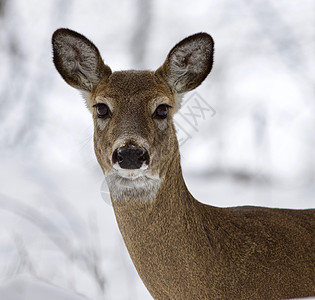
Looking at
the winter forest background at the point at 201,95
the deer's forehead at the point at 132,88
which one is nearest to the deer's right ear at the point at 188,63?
the deer's forehead at the point at 132,88

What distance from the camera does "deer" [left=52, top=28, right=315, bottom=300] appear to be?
3324mm

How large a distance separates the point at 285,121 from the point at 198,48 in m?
5.37

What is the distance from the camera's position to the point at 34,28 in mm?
9367

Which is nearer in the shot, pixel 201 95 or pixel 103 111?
pixel 103 111

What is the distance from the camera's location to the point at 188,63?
12.9 ft

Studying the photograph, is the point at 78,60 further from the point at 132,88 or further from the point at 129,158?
the point at 129,158

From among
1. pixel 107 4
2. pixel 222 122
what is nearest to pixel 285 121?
pixel 222 122

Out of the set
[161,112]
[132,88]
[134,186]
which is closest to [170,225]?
[134,186]

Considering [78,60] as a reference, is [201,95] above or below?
above

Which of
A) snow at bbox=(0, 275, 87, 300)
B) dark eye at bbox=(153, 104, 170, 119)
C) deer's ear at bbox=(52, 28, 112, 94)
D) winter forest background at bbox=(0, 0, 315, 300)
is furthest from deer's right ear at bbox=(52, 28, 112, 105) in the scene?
winter forest background at bbox=(0, 0, 315, 300)

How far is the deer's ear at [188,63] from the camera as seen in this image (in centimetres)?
385

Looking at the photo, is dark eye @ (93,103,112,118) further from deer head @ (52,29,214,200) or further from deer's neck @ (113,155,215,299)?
deer's neck @ (113,155,215,299)

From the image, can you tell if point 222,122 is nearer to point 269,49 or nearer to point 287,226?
point 269,49

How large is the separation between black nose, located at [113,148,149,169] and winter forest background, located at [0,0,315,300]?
420 centimetres
